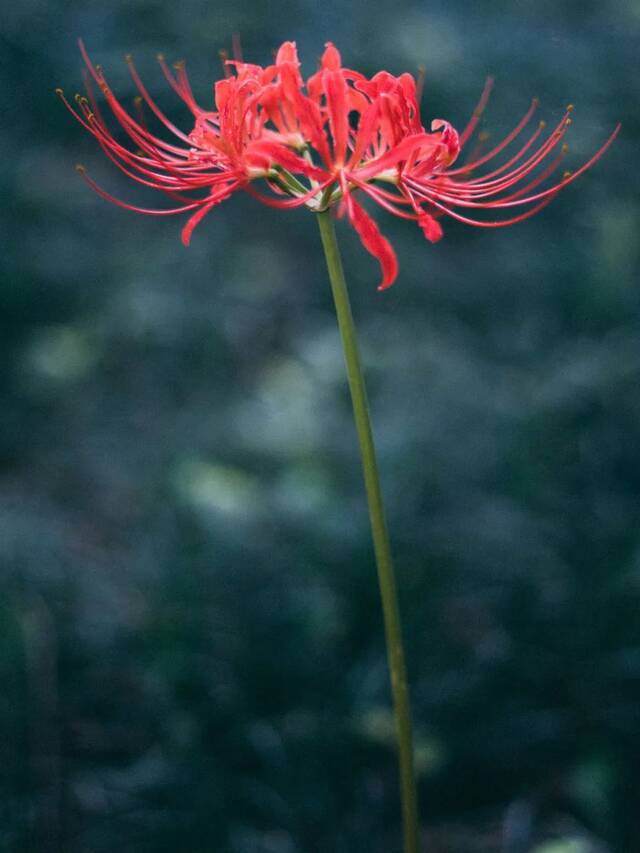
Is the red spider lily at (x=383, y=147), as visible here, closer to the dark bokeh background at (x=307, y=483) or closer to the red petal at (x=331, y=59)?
the red petal at (x=331, y=59)

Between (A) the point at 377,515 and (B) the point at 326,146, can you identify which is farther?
(A) the point at 377,515

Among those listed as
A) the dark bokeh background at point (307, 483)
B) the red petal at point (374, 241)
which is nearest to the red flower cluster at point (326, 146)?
the red petal at point (374, 241)

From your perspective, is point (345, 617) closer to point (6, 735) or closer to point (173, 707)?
point (173, 707)

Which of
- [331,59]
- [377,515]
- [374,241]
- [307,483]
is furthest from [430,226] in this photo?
[307,483]

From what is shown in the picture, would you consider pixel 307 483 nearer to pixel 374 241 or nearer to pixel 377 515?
pixel 377 515

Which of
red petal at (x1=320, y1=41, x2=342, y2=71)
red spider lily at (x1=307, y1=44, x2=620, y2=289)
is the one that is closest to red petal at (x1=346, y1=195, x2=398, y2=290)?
red spider lily at (x1=307, y1=44, x2=620, y2=289)

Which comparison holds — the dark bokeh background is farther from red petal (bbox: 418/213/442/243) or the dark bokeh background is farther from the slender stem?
red petal (bbox: 418/213/442/243)
